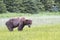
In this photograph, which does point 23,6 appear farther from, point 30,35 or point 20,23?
point 30,35

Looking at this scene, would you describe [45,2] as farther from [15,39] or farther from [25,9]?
[15,39]

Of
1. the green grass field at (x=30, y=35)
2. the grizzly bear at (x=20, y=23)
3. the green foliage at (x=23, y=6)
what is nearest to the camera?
the green grass field at (x=30, y=35)

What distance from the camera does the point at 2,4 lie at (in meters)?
45.7

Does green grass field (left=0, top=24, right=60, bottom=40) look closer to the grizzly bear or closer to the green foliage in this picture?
the grizzly bear

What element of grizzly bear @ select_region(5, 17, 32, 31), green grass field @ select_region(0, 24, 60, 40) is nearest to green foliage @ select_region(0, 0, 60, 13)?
grizzly bear @ select_region(5, 17, 32, 31)

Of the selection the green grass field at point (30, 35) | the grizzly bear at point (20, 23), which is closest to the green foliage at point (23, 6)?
the grizzly bear at point (20, 23)

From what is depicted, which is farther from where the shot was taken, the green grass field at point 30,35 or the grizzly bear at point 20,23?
the grizzly bear at point 20,23

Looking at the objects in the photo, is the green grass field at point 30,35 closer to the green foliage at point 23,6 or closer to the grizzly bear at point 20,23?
the grizzly bear at point 20,23

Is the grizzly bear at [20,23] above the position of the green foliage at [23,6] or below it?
above

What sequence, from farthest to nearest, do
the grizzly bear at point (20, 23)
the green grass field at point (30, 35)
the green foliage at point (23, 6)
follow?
the green foliage at point (23, 6)
the grizzly bear at point (20, 23)
the green grass field at point (30, 35)

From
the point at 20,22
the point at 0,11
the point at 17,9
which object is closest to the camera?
the point at 20,22

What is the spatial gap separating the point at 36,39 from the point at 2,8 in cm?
3665

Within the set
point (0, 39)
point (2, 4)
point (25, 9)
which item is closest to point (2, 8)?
point (2, 4)

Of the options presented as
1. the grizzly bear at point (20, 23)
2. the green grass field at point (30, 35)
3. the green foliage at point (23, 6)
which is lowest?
the green foliage at point (23, 6)
